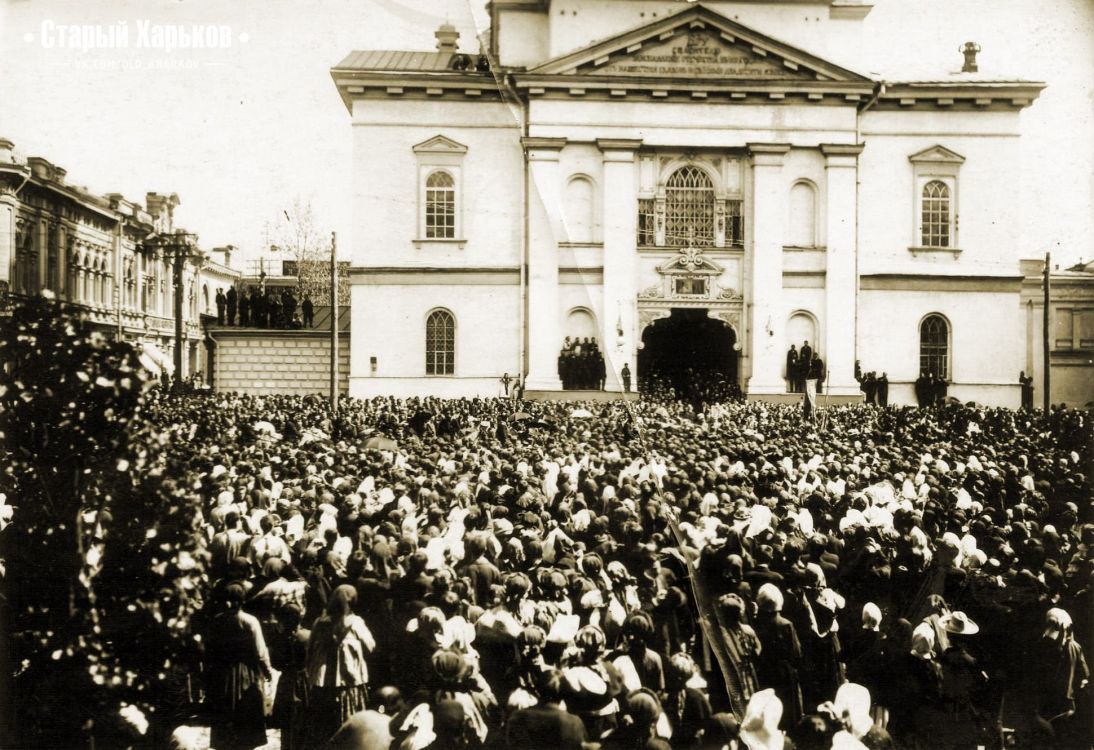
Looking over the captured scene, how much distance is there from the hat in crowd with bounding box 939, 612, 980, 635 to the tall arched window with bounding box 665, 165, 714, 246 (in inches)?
1153

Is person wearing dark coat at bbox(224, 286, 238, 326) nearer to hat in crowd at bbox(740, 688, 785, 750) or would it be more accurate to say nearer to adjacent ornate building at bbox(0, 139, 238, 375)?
adjacent ornate building at bbox(0, 139, 238, 375)

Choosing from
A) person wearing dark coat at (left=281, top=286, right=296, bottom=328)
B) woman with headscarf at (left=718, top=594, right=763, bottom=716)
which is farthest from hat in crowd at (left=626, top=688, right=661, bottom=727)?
person wearing dark coat at (left=281, top=286, right=296, bottom=328)

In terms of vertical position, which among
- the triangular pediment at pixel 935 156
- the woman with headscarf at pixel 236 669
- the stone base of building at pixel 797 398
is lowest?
the woman with headscarf at pixel 236 669

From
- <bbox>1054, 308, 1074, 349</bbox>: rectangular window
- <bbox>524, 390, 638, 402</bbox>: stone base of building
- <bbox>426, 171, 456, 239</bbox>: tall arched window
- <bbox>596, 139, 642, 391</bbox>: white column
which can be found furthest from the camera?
Answer: <bbox>1054, 308, 1074, 349</bbox>: rectangular window

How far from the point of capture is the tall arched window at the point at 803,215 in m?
36.7

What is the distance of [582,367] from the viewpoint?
1399 inches

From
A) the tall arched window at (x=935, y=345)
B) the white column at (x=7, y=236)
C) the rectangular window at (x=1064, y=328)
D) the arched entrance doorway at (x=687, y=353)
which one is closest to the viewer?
the white column at (x=7, y=236)

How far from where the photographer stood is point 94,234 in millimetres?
25453

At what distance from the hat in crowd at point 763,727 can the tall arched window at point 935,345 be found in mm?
34756

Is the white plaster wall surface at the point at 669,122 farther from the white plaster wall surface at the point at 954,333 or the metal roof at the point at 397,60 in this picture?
the white plaster wall surface at the point at 954,333

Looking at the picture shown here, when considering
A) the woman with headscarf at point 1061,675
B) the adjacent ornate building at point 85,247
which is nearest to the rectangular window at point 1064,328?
the adjacent ornate building at point 85,247

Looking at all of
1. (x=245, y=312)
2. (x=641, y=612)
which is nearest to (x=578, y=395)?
(x=245, y=312)

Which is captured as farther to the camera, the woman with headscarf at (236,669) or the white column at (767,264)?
the white column at (767,264)

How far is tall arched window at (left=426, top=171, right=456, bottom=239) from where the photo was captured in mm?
36938
